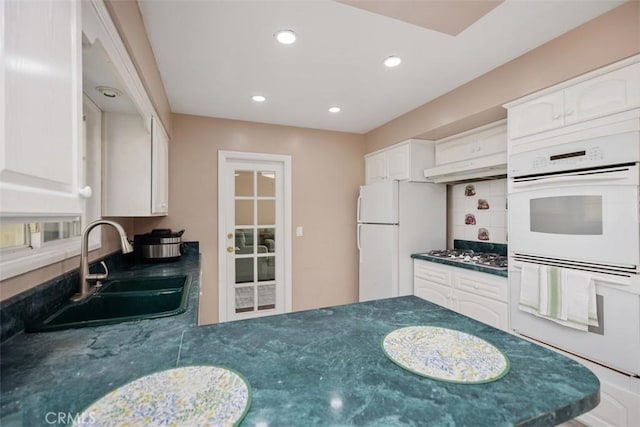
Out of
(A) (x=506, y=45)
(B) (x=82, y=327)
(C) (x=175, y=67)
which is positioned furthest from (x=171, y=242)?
(A) (x=506, y=45)

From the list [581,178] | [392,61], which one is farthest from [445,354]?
[392,61]

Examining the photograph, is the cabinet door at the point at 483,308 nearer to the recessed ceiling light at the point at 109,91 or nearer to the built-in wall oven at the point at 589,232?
the built-in wall oven at the point at 589,232

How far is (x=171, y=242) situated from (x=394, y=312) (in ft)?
6.72

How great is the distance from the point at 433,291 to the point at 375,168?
1.63 meters

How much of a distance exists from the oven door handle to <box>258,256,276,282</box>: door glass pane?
8.53 ft

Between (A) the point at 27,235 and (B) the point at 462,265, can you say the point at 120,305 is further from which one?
(B) the point at 462,265

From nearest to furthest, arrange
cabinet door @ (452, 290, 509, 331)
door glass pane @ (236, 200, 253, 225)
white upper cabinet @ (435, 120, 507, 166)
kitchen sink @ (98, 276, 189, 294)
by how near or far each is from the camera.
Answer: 1. kitchen sink @ (98, 276, 189, 294)
2. cabinet door @ (452, 290, 509, 331)
3. white upper cabinet @ (435, 120, 507, 166)
4. door glass pane @ (236, 200, 253, 225)

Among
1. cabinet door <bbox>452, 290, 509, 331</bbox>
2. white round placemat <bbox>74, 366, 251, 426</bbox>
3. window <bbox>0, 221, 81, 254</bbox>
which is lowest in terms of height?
cabinet door <bbox>452, 290, 509, 331</bbox>

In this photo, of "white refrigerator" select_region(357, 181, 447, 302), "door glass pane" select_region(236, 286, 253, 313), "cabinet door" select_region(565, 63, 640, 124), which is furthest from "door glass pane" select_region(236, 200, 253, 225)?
"cabinet door" select_region(565, 63, 640, 124)

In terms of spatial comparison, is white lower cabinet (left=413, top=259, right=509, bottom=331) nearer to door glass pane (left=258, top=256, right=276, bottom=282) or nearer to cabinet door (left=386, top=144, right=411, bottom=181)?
cabinet door (left=386, top=144, right=411, bottom=181)

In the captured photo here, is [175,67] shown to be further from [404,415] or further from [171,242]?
[404,415]

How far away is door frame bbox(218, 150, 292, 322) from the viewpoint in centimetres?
333

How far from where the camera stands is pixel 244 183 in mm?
3539

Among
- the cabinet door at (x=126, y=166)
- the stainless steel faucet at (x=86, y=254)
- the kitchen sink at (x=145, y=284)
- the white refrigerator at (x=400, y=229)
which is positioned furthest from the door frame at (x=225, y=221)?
the stainless steel faucet at (x=86, y=254)
